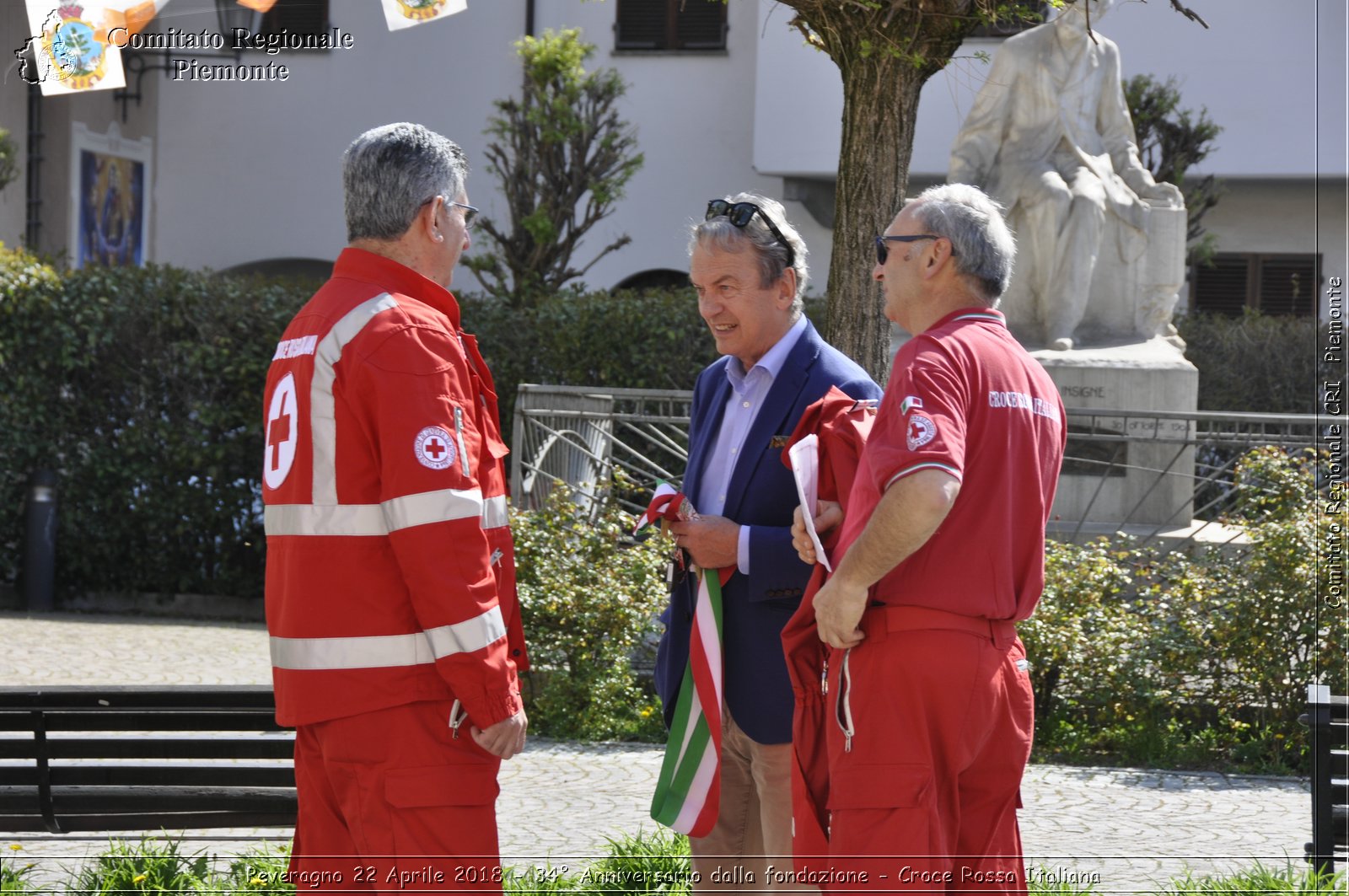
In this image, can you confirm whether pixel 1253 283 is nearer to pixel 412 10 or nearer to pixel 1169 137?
pixel 1169 137

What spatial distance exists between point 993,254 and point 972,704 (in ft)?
3.11

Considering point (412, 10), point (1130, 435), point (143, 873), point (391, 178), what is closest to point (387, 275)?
point (391, 178)

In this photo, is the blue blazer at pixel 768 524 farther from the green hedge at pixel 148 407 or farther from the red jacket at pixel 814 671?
the green hedge at pixel 148 407

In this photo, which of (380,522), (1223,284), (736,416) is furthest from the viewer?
(1223,284)

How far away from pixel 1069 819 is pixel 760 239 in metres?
3.07

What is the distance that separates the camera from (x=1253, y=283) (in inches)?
741

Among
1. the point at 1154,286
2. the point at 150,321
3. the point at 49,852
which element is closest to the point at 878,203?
the point at 49,852

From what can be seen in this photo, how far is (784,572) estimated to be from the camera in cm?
344

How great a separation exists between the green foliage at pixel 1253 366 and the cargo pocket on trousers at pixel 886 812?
12.1m

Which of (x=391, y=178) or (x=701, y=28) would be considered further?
(x=701, y=28)

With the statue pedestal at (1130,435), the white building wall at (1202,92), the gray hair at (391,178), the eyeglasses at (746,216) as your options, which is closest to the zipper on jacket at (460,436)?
the gray hair at (391,178)

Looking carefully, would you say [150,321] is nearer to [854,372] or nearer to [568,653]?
[568,653]

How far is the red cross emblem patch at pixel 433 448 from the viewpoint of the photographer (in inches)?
113

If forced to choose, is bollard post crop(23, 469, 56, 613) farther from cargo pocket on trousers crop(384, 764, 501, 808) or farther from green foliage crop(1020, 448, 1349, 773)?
cargo pocket on trousers crop(384, 764, 501, 808)
